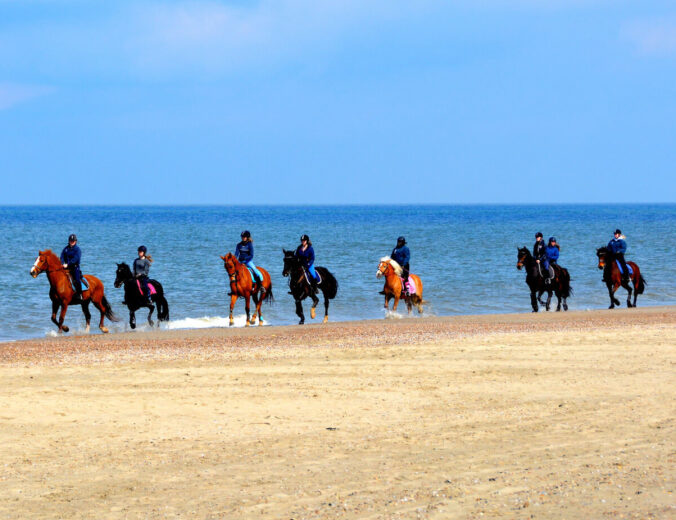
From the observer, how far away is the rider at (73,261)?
895 inches

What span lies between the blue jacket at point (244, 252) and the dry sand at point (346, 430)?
601 centimetres

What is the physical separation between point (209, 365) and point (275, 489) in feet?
24.3

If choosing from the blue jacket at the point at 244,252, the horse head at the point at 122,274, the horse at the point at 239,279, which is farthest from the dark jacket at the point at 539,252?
the horse head at the point at 122,274

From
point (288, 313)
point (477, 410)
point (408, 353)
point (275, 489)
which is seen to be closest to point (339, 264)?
point (288, 313)

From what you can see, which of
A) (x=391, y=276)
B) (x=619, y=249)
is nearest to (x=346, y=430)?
(x=391, y=276)

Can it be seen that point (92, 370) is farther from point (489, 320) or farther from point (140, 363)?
point (489, 320)

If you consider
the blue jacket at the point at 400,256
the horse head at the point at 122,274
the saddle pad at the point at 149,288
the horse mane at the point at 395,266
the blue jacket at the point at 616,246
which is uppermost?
the blue jacket at the point at 616,246

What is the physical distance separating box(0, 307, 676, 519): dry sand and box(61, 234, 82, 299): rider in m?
4.56

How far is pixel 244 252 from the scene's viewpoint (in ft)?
79.5

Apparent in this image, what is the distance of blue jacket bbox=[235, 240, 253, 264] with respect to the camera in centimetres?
2414

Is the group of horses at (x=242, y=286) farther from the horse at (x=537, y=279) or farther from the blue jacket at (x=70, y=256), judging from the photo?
the blue jacket at (x=70, y=256)

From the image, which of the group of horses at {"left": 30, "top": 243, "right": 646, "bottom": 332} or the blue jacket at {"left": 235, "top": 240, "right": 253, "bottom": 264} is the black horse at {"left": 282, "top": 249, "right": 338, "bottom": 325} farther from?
the blue jacket at {"left": 235, "top": 240, "right": 253, "bottom": 264}

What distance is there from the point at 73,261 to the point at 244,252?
4048mm

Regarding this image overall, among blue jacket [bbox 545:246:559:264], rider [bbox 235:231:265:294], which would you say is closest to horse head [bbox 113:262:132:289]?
rider [bbox 235:231:265:294]
